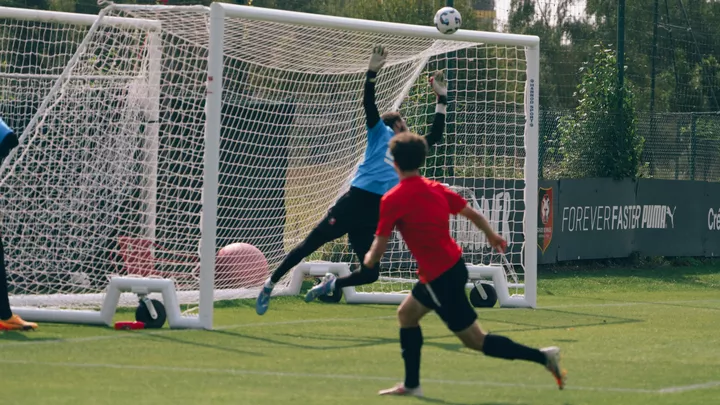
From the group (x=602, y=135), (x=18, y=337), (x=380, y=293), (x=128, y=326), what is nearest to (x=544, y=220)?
(x=602, y=135)

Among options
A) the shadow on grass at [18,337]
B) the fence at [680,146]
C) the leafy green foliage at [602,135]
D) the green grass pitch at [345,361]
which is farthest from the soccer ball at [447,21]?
the fence at [680,146]

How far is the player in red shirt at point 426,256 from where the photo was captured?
7.63 m

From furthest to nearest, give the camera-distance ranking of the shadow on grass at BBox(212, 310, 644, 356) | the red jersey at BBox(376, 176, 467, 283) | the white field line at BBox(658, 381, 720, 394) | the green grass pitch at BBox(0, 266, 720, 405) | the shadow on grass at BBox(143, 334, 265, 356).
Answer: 1. the shadow on grass at BBox(212, 310, 644, 356)
2. the shadow on grass at BBox(143, 334, 265, 356)
3. the white field line at BBox(658, 381, 720, 394)
4. the green grass pitch at BBox(0, 266, 720, 405)
5. the red jersey at BBox(376, 176, 467, 283)

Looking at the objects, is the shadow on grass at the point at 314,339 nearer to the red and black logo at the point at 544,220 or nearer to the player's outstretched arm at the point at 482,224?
the player's outstretched arm at the point at 482,224

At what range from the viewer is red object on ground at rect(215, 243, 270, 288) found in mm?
13648

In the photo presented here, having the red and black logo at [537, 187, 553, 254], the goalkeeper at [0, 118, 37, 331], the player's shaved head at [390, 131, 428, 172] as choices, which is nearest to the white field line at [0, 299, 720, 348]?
the goalkeeper at [0, 118, 37, 331]

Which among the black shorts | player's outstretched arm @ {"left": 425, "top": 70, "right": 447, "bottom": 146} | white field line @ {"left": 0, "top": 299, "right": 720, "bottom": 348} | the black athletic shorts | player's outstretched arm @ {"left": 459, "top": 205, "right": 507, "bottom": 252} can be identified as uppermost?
player's outstretched arm @ {"left": 425, "top": 70, "right": 447, "bottom": 146}

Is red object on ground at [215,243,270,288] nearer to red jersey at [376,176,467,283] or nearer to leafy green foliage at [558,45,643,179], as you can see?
red jersey at [376,176,467,283]

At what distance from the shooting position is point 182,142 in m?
12.5

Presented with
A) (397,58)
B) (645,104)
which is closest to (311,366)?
(397,58)

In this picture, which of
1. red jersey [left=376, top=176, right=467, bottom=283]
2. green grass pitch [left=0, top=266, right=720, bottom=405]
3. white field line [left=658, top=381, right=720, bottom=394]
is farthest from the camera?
white field line [left=658, top=381, right=720, bottom=394]

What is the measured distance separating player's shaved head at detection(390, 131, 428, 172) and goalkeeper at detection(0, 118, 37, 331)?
14.1ft

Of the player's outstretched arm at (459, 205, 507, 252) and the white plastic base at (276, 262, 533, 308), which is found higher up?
the player's outstretched arm at (459, 205, 507, 252)

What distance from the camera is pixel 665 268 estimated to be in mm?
20797
